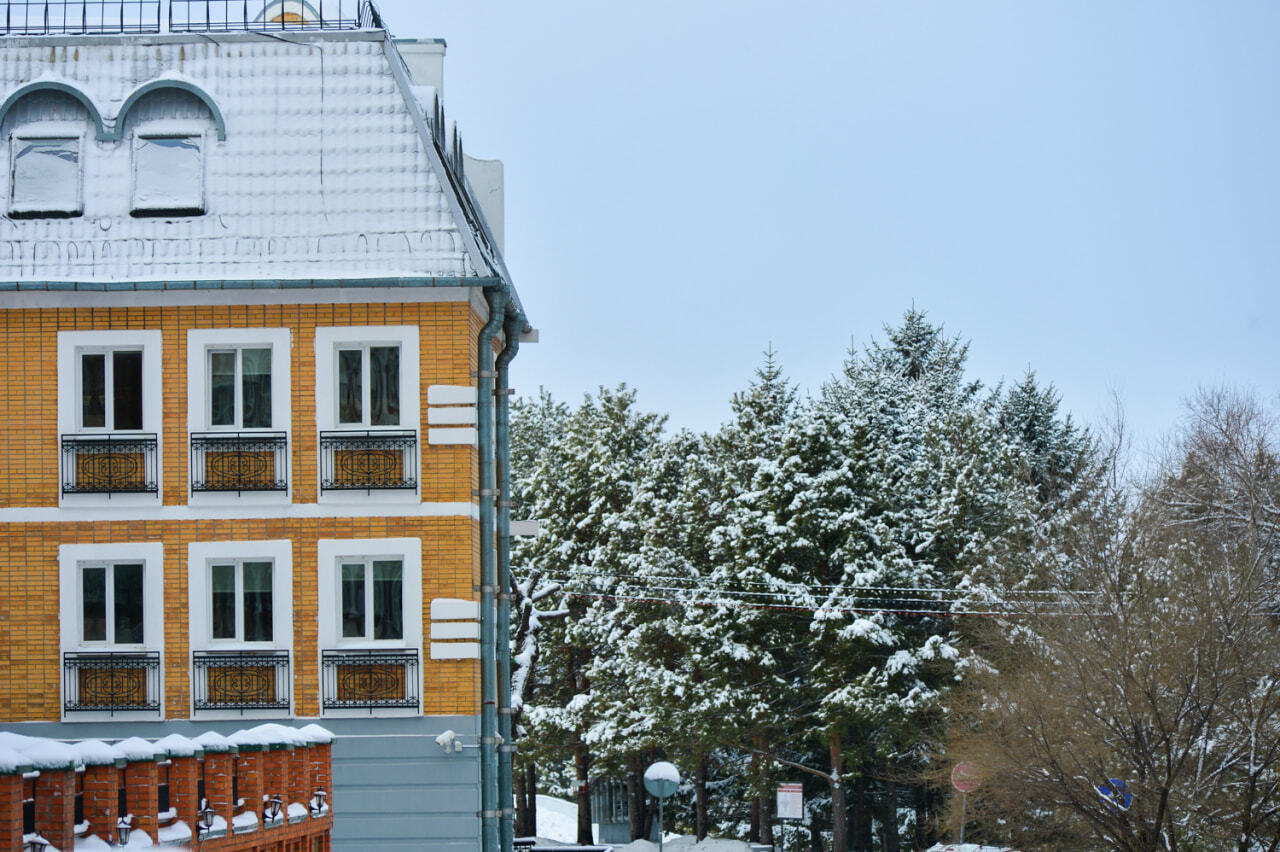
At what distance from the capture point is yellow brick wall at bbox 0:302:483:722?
69.9ft

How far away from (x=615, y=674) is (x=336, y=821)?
89.7 feet

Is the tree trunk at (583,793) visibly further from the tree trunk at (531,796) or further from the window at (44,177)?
the window at (44,177)

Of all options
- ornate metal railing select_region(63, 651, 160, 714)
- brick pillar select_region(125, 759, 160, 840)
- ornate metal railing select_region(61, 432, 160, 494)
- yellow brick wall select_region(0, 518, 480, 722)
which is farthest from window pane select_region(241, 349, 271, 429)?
brick pillar select_region(125, 759, 160, 840)

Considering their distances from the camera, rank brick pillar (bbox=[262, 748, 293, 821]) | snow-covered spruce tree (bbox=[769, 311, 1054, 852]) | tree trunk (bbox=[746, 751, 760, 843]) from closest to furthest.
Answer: brick pillar (bbox=[262, 748, 293, 821]), snow-covered spruce tree (bbox=[769, 311, 1054, 852]), tree trunk (bbox=[746, 751, 760, 843])

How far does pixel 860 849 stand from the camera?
4753 centimetres

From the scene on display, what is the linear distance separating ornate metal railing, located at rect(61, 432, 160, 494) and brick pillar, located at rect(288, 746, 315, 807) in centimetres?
830

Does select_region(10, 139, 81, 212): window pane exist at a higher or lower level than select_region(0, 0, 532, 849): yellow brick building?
higher

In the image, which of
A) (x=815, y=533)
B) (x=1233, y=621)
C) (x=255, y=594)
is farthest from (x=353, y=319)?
(x=815, y=533)

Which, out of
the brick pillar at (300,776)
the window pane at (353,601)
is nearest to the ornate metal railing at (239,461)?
the window pane at (353,601)

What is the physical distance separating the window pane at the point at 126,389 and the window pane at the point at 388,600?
3667 mm

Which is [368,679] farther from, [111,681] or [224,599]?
[111,681]

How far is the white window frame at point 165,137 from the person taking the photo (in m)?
22.4

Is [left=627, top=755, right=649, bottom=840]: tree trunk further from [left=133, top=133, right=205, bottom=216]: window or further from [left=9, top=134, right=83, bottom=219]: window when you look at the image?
[left=9, top=134, right=83, bottom=219]: window

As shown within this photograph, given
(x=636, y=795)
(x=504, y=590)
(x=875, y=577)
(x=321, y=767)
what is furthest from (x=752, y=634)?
(x=321, y=767)
